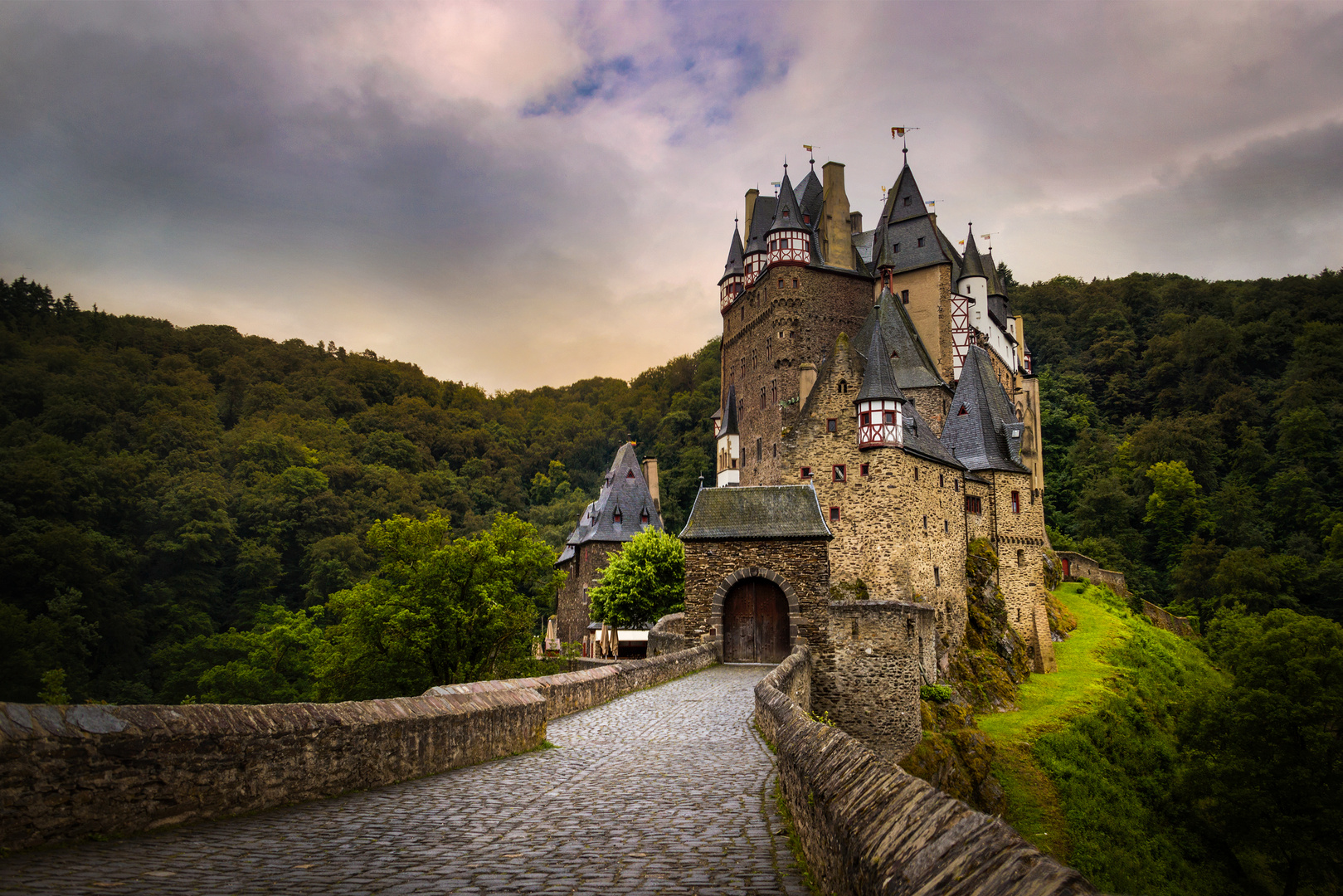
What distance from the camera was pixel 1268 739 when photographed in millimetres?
26297

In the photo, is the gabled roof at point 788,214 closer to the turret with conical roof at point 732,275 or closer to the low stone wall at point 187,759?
the turret with conical roof at point 732,275

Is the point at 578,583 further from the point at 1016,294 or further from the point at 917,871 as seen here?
the point at 1016,294

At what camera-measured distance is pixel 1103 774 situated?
1065 inches

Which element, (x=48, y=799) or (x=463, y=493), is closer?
(x=48, y=799)

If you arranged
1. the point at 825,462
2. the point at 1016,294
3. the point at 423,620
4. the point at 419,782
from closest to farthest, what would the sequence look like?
the point at 419,782
the point at 423,620
the point at 825,462
the point at 1016,294

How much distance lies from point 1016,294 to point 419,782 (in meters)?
106

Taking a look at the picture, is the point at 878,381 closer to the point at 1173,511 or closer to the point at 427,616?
the point at 427,616

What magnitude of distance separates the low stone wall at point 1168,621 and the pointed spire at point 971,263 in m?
22.9

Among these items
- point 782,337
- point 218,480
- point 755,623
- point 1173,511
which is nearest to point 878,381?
point 755,623

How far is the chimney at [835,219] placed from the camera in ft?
168

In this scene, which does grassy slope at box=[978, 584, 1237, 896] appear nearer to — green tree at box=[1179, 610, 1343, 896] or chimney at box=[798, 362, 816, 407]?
green tree at box=[1179, 610, 1343, 896]

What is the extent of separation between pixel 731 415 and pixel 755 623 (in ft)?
95.0

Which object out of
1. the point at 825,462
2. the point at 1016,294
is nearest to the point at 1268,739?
the point at 825,462

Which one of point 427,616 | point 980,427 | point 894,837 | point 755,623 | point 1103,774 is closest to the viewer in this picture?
point 894,837
